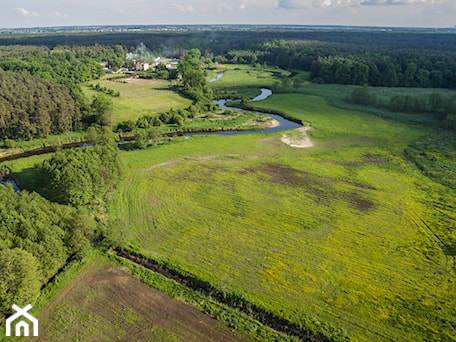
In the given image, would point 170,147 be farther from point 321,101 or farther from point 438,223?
point 321,101

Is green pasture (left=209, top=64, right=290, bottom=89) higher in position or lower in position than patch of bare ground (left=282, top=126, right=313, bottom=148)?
higher

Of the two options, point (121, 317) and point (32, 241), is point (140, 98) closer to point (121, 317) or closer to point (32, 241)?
point (32, 241)

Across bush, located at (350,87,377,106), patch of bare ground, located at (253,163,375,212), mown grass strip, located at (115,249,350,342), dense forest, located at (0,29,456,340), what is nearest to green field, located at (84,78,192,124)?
dense forest, located at (0,29,456,340)

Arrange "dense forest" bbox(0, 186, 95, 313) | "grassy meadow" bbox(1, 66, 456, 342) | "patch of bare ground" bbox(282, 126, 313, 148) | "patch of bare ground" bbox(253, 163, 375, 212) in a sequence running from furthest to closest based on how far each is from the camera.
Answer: "patch of bare ground" bbox(282, 126, 313, 148), "patch of bare ground" bbox(253, 163, 375, 212), "grassy meadow" bbox(1, 66, 456, 342), "dense forest" bbox(0, 186, 95, 313)

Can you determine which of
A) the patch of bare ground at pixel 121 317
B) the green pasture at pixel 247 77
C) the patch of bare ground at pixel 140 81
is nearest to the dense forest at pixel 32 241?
the patch of bare ground at pixel 121 317
